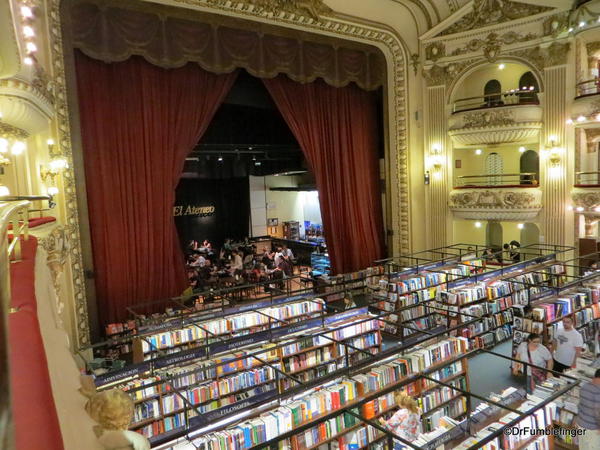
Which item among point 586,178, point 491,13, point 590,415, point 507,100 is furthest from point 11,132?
point 507,100

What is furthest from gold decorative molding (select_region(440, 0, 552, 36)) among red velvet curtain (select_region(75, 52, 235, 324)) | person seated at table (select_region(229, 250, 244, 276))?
person seated at table (select_region(229, 250, 244, 276))

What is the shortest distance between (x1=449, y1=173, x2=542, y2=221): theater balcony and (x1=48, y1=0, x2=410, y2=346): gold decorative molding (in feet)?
4.62

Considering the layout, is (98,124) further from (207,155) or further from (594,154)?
(594,154)

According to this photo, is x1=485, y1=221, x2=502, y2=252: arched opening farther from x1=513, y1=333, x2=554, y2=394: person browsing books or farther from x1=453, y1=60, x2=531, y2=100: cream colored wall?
x1=513, y1=333, x2=554, y2=394: person browsing books

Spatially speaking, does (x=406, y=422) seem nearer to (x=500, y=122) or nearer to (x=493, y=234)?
(x=500, y=122)

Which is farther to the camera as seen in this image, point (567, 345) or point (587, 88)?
point (587, 88)

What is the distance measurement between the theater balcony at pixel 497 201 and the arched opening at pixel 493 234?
238 centimetres

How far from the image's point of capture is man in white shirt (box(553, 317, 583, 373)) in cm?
560

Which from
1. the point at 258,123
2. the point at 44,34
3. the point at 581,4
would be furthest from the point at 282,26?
the point at 581,4

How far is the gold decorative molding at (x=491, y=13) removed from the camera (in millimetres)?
10195

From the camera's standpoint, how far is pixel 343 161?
1164cm

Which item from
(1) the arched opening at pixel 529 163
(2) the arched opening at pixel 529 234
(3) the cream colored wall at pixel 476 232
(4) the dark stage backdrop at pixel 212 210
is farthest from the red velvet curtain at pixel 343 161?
(2) the arched opening at pixel 529 234

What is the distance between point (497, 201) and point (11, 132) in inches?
396

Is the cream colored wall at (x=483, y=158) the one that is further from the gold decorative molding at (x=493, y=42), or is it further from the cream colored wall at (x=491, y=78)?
the gold decorative molding at (x=493, y=42)
